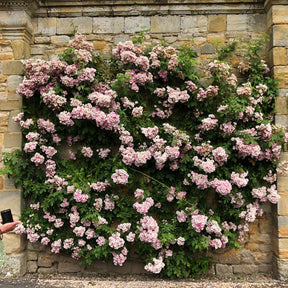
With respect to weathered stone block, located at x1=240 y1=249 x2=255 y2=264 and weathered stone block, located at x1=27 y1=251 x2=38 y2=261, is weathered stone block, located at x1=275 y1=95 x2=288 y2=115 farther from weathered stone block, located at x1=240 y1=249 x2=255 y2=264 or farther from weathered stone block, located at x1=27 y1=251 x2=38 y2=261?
weathered stone block, located at x1=27 y1=251 x2=38 y2=261

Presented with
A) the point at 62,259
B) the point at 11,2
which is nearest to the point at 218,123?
the point at 62,259

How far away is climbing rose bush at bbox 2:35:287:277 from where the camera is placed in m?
3.89

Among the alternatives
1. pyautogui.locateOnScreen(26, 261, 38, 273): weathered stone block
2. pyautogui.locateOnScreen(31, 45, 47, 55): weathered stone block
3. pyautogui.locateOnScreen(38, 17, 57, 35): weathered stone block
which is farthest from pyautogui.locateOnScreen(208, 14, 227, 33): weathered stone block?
pyautogui.locateOnScreen(26, 261, 38, 273): weathered stone block

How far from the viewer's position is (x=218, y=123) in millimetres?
4059

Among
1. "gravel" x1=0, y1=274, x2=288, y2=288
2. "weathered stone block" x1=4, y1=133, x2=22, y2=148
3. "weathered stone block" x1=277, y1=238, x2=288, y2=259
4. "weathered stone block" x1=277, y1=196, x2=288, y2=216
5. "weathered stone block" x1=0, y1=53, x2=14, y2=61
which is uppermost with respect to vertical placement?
"weathered stone block" x1=0, y1=53, x2=14, y2=61

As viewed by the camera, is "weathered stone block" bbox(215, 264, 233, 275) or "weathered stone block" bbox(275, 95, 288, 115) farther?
"weathered stone block" bbox(215, 264, 233, 275)

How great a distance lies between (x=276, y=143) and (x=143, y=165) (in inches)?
71.6

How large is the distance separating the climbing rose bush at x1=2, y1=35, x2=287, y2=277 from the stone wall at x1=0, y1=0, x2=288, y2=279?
21 centimetres

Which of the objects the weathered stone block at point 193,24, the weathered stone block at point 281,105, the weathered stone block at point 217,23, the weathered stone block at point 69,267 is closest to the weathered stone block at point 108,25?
the weathered stone block at point 193,24

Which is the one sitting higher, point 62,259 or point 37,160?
point 37,160

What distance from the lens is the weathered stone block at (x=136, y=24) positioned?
4348 mm

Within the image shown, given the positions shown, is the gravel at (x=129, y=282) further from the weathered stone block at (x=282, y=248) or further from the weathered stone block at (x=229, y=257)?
the weathered stone block at (x=282, y=248)

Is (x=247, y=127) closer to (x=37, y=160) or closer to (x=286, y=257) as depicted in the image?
(x=286, y=257)

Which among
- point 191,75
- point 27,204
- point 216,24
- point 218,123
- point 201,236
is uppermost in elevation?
point 216,24
